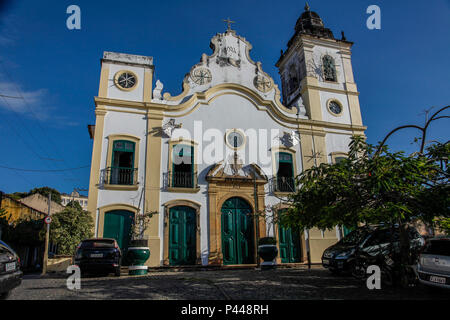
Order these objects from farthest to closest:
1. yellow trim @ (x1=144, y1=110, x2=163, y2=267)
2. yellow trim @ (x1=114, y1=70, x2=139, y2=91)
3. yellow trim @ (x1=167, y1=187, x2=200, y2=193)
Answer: yellow trim @ (x1=114, y1=70, x2=139, y2=91)
yellow trim @ (x1=167, y1=187, x2=200, y2=193)
yellow trim @ (x1=144, y1=110, x2=163, y2=267)

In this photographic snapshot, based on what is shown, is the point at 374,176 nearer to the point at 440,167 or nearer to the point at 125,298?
the point at 440,167

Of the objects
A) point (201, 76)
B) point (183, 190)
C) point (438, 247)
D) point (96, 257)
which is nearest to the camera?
point (438, 247)

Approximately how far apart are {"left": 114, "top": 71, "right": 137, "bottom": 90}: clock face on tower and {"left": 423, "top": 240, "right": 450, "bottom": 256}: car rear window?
13844 mm

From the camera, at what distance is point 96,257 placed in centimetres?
988

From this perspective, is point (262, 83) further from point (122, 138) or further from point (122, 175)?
point (122, 175)

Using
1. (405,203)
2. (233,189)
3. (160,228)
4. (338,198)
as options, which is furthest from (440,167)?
(160,228)

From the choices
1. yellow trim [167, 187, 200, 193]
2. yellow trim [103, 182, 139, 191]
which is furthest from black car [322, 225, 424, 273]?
yellow trim [103, 182, 139, 191]

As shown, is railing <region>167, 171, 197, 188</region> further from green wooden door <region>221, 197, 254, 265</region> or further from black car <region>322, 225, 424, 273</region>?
black car <region>322, 225, 424, 273</region>

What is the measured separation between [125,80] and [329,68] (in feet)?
39.7

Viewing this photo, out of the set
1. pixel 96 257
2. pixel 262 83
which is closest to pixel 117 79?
pixel 262 83

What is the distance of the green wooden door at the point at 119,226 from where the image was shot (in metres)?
13.8

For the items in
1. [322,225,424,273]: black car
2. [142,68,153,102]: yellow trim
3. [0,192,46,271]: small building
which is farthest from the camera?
[0,192,46,271]: small building

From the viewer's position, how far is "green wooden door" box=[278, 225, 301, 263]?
15664 millimetres

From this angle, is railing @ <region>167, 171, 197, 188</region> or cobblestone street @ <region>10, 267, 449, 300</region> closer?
cobblestone street @ <region>10, 267, 449, 300</region>
